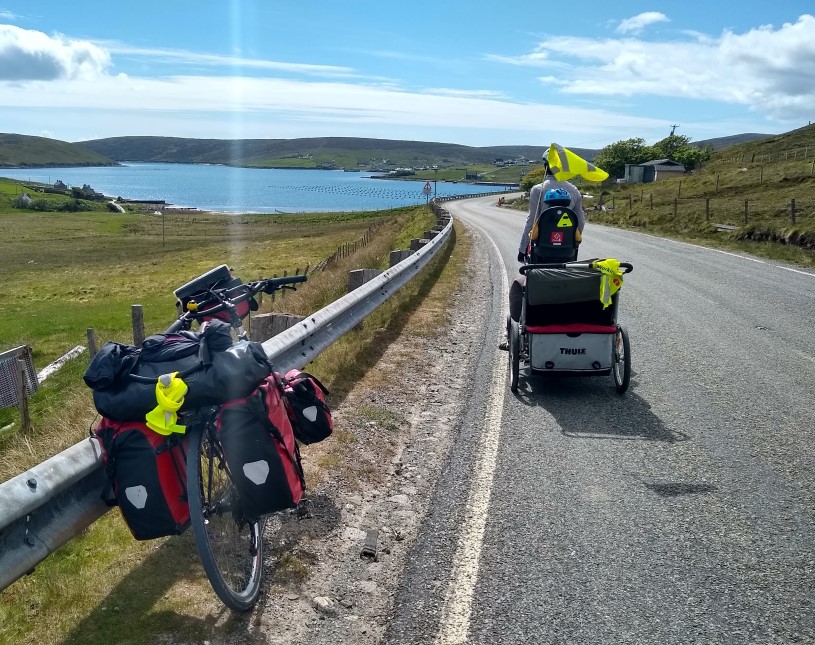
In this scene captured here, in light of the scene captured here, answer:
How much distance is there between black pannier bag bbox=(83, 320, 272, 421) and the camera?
2.96 metres

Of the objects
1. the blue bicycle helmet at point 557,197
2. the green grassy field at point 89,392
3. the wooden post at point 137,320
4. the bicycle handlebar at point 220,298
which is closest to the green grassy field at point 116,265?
the green grassy field at point 89,392

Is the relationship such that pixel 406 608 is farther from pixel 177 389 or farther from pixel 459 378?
pixel 459 378

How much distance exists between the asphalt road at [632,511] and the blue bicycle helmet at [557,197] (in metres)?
1.74

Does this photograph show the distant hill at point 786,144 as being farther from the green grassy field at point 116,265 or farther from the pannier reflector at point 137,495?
the pannier reflector at point 137,495

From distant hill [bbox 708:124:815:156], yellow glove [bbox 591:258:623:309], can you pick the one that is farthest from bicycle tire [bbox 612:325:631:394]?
distant hill [bbox 708:124:815:156]

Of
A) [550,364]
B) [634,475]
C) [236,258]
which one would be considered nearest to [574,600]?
[634,475]

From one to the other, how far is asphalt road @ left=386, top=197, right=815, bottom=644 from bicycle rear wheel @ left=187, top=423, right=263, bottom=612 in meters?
0.70

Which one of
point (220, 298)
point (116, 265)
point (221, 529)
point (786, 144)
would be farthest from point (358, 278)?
point (786, 144)

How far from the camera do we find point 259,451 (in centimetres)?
311

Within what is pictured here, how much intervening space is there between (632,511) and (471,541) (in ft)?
3.37

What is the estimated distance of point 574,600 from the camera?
3.36 m

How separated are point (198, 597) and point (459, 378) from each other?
13.3 ft

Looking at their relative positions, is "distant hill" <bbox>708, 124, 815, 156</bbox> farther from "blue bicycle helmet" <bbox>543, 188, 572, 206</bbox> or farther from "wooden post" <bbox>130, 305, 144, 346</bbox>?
"wooden post" <bbox>130, 305, 144, 346</bbox>

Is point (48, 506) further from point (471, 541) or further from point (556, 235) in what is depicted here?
point (556, 235)
